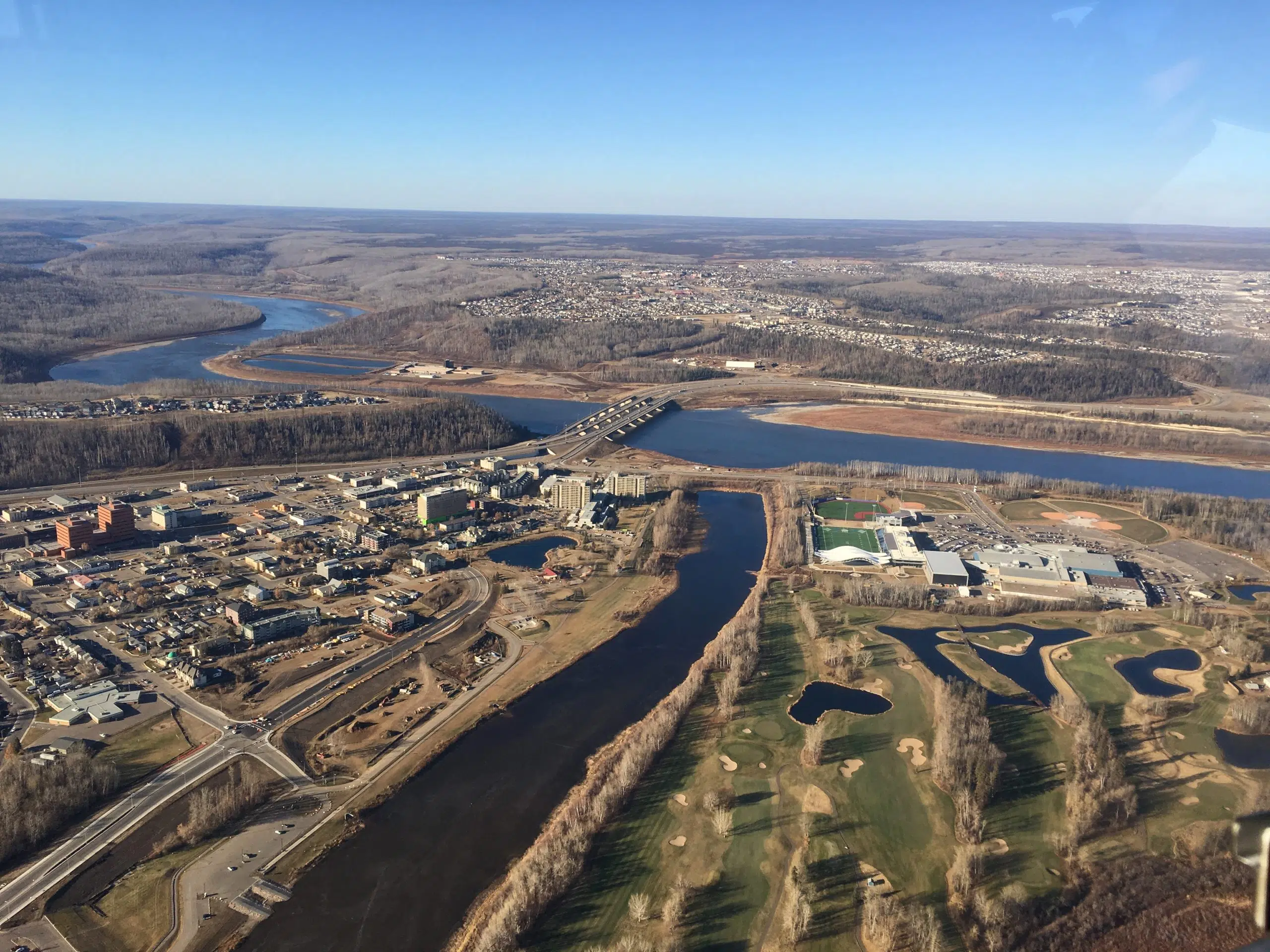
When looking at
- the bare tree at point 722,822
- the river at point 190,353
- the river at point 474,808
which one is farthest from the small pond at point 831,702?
the river at point 190,353

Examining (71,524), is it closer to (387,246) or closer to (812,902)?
(812,902)

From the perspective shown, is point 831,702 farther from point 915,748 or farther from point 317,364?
point 317,364

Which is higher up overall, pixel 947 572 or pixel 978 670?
pixel 947 572

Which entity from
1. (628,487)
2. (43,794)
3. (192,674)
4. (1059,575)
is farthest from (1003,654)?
(43,794)

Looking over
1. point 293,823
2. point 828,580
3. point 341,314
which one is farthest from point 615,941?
point 341,314

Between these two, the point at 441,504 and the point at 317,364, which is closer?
the point at 441,504
